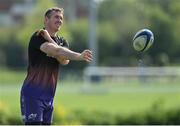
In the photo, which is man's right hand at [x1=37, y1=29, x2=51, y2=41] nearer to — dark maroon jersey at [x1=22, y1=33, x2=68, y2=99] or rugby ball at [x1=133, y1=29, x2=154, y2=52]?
dark maroon jersey at [x1=22, y1=33, x2=68, y2=99]

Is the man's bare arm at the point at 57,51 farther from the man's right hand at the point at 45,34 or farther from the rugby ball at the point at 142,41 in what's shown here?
the rugby ball at the point at 142,41

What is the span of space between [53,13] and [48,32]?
0.23 metres

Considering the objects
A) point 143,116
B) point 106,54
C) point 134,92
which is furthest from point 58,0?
point 143,116

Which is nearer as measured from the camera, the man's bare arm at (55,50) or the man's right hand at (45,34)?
the man's bare arm at (55,50)

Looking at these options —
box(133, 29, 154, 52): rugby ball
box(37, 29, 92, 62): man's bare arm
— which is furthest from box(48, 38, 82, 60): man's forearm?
box(133, 29, 154, 52): rugby ball

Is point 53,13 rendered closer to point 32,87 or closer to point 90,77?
point 32,87

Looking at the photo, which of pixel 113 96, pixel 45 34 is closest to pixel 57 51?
pixel 45 34

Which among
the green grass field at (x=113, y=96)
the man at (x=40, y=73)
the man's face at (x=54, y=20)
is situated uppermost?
the man's face at (x=54, y=20)

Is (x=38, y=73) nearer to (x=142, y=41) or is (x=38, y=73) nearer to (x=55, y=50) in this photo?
(x=55, y=50)

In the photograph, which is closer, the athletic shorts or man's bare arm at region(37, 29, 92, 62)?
man's bare arm at region(37, 29, 92, 62)

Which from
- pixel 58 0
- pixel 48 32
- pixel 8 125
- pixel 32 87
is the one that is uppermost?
pixel 58 0

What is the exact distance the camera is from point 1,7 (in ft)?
243

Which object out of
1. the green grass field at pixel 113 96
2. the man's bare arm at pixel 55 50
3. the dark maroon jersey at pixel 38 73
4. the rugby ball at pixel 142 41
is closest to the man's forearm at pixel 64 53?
the man's bare arm at pixel 55 50

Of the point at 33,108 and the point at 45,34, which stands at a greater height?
the point at 45,34
